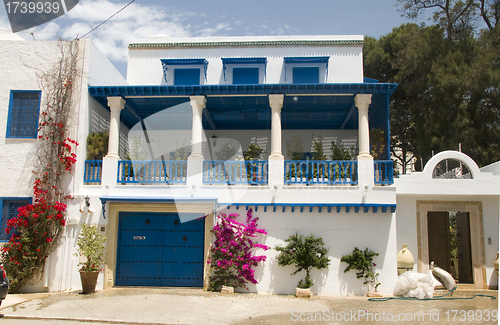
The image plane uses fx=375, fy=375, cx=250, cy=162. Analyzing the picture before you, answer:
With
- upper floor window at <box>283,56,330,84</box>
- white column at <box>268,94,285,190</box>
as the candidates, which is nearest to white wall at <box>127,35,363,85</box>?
upper floor window at <box>283,56,330,84</box>

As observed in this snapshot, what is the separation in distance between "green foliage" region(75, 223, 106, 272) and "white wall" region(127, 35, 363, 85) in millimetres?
7675

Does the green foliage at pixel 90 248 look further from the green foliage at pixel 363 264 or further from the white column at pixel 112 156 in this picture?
the green foliage at pixel 363 264

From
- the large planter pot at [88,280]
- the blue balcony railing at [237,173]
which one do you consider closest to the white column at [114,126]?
the blue balcony railing at [237,173]

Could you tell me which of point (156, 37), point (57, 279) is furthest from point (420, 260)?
point (156, 37)

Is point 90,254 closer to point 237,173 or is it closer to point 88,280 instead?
point 88,280

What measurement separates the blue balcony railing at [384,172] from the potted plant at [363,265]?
7.18 ft

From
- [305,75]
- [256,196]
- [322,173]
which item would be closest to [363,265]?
[322,173]

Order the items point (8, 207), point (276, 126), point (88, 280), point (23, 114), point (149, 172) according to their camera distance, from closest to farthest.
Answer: point (88, 280) < point (8, 207) < point (23, 114) < point (149, 172) < point (276, 126)

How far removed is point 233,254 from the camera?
1095 cm

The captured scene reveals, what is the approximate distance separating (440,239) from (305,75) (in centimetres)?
919

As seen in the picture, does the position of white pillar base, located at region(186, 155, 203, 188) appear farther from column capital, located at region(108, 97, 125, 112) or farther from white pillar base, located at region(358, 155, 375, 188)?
white pillar base, located at region(358, 155, 375, 188)

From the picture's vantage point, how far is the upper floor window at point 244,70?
52.7 feet

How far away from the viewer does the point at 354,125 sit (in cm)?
1614

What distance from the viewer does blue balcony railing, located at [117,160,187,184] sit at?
11727 millimetres
